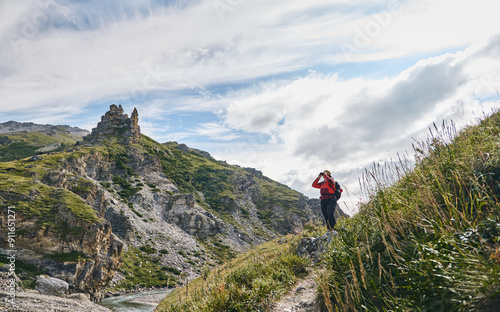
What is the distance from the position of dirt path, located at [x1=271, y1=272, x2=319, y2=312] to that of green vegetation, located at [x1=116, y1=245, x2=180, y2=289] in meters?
61.1

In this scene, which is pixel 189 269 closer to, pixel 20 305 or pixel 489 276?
pixel 20 305

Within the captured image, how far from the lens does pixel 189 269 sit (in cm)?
8019

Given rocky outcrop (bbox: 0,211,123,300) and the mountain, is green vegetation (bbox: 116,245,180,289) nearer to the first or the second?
the mountain

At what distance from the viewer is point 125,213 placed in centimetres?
9112

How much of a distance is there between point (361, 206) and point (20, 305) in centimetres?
3433

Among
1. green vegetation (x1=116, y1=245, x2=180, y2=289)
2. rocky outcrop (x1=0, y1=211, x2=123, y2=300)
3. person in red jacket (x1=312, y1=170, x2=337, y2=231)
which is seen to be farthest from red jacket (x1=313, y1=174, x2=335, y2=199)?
green vegetation (x1=116, y1=245, x2=180, y2=289)

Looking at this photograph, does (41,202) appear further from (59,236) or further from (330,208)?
(330,208)

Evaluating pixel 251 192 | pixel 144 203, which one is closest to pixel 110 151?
pixel 144 203

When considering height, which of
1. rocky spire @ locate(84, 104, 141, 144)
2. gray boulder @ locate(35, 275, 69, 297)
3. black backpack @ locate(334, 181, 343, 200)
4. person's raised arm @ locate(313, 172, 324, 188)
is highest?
rocky spire @ locate(84, 104, 141, 144)

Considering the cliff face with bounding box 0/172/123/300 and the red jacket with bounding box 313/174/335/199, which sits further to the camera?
the cliff face with bounding box 0/172/123/300

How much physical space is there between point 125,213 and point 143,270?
1109 inches

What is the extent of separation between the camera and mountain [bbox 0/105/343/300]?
4400 centimetres

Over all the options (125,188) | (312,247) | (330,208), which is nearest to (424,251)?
(312,247)

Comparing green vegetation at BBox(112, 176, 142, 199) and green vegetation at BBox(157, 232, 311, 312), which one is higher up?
green vegetation at BBox(112, 176, 142, 199)
